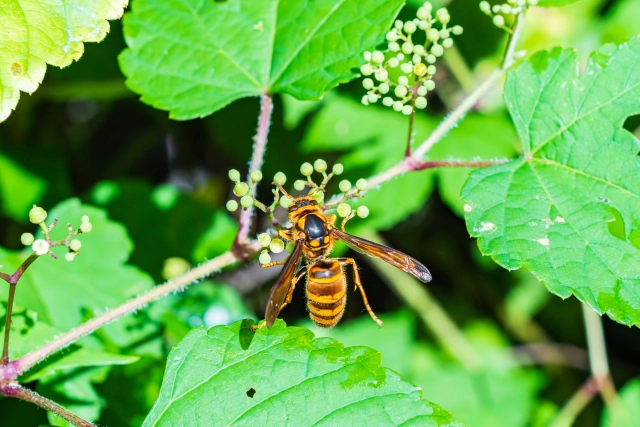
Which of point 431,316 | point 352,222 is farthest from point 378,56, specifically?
point 431,316

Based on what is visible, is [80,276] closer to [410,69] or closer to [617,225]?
[410,69]

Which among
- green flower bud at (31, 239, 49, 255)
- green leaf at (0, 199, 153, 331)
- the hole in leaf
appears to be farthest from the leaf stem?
the hole in leaf

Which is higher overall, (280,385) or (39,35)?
(39,35)

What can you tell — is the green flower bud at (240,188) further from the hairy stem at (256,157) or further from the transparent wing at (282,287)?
the transparent wing at (282,287)

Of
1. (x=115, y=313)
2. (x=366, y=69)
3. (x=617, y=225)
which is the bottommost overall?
(x=115, y=313)

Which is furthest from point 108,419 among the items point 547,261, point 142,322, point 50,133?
point 50,133

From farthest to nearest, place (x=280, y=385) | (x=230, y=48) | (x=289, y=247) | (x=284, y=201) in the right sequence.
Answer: (x=230, y=48) < (x=289, y=247) < (x=284, y=201) < (x=280, y=385)

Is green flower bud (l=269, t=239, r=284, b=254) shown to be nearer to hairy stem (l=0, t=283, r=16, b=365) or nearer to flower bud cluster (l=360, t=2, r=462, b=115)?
flower bud cluster (l=360, t=2, r=462, b=115)
